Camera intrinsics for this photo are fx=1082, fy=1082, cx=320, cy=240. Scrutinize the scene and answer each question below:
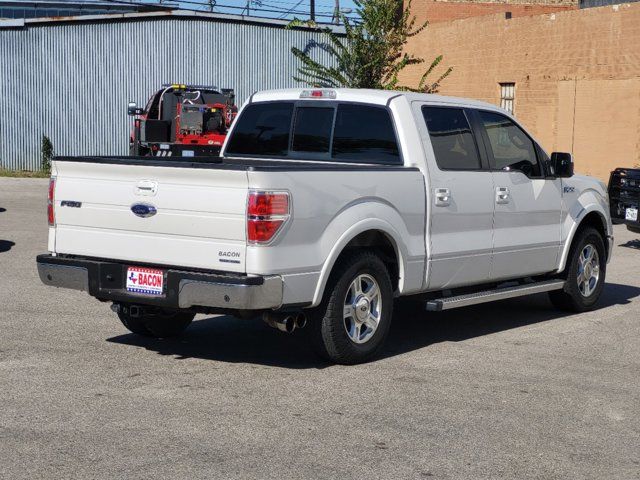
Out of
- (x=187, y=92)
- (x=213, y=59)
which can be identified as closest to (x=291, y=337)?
(x=187, y=92)

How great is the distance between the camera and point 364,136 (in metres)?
8.78

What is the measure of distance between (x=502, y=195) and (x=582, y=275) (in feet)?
6.01

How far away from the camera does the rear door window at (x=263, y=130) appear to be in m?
9.23

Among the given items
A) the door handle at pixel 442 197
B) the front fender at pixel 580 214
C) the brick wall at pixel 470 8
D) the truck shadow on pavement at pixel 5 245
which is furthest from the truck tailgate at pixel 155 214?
the brick wall at pixel 470 8

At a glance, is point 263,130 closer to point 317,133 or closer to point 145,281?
point 317,133

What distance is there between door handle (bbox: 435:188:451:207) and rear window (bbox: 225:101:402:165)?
40 cm

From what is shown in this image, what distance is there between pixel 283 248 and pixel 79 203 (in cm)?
168

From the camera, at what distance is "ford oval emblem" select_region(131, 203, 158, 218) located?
7473 millimetres

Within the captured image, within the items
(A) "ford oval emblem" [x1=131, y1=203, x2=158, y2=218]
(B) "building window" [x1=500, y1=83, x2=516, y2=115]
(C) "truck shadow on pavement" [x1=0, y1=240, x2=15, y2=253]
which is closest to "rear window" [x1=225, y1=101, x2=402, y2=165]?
(A) "ford oval emblem" [x1=131, y1=203, x2=158, y2=218]

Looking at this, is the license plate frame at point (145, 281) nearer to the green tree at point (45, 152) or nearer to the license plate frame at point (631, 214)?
the license plate frame at point (631, 214)

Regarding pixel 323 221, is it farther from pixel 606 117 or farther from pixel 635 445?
pixel 606 117

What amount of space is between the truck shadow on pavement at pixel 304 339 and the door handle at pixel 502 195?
1181mm

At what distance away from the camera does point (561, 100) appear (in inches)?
1011

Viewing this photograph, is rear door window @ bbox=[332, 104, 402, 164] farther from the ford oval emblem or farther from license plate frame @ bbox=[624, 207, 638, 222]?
license plate frame @ bbox=[624, 207, 638, 222]
